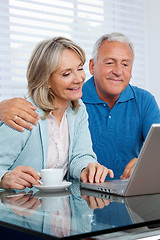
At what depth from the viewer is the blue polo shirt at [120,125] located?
2211 millimetres

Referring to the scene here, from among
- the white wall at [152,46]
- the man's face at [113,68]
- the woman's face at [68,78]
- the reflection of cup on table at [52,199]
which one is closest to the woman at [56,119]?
the woman's face at [68,78]

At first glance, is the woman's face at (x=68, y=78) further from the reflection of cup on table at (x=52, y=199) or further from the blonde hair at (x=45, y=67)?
the reflection of cup on table at (x=52, y=199)

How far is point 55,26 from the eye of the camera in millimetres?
3088

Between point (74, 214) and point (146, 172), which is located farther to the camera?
point (146, 172)

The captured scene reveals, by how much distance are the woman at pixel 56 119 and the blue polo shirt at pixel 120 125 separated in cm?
39

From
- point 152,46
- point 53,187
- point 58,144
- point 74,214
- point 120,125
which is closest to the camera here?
point 74,214

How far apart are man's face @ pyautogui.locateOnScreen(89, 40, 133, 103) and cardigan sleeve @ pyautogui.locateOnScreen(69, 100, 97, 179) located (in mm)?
479

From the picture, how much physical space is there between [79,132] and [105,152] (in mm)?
472

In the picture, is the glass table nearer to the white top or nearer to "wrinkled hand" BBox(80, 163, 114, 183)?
"wrinkled hand" BBox(80, 163, 114, 183)

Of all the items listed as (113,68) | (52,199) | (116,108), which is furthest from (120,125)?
(52,199)

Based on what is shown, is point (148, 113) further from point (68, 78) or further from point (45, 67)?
point (45, 67)

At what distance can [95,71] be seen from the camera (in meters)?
2.40

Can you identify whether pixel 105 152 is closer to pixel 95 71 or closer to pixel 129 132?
pixel 129 132

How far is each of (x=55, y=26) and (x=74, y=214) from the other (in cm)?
244
